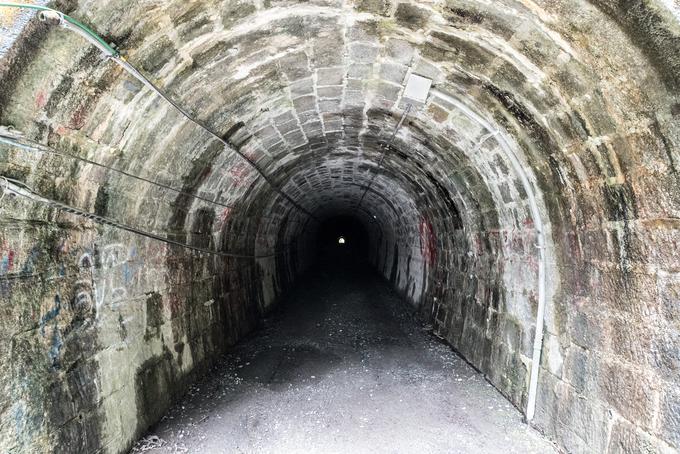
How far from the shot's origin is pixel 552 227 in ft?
15.2

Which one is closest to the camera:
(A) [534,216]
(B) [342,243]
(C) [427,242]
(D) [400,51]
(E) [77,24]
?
(E) [77,24]

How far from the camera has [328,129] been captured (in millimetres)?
7047

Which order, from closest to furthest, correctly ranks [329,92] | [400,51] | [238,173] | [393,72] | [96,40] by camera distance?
[96,40], [400,51], [393,72], [329,92], [238,173]

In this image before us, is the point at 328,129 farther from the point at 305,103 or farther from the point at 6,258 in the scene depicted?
the point at 6,258

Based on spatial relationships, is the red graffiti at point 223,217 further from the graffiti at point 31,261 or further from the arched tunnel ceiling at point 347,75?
the graffiti at point 31,261

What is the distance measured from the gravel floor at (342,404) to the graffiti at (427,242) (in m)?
2.27

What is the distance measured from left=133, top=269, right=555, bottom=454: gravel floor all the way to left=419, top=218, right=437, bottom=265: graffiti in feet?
7.43

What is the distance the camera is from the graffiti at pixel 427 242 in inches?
411

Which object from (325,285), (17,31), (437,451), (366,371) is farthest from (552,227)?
(325,285)

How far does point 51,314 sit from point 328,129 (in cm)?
468

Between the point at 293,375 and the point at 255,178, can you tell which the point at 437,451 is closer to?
the point at 293,375

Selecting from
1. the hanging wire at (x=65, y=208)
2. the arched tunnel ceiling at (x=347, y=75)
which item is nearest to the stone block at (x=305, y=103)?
the arched tunnel ceiling at (x=347, y=75)

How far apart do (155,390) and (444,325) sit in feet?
18.7

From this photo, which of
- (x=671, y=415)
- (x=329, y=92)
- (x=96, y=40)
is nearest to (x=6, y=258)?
(x=96, y=40)
